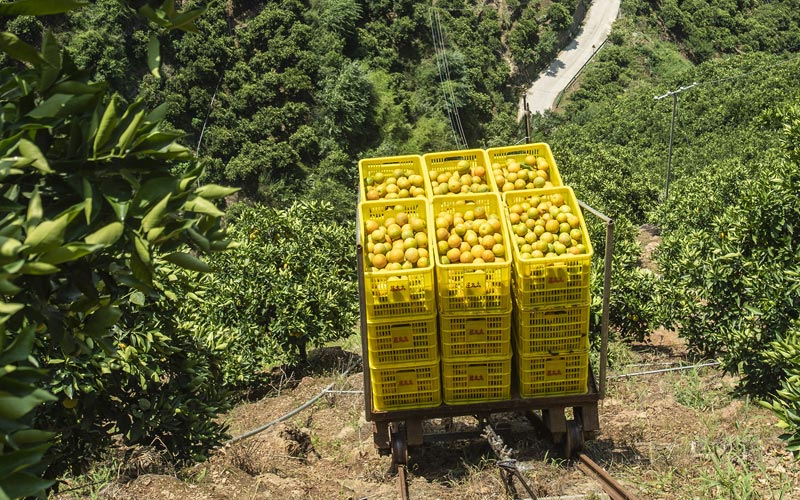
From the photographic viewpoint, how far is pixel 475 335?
5.99 metres

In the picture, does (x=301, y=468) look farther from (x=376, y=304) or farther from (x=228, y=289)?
(x=228, y=289)

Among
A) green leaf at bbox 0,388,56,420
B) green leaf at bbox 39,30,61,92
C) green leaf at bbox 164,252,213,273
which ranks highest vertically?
green leaf at bbox 39,30,61,92

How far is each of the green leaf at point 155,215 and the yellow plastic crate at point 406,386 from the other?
13.2 feet

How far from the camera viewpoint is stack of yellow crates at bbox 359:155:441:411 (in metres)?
5.77

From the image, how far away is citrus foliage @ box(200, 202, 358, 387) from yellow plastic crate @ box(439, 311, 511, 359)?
5.81 m

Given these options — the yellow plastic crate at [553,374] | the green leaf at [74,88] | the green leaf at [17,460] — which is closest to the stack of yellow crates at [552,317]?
the yellow plastic crate at [553,374]

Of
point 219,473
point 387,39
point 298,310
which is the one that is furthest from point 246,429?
point 387,39

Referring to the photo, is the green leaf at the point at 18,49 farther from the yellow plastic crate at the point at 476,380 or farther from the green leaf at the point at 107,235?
the yellow plastic crate at the point at 476,380

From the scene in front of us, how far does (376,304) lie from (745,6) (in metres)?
75.6

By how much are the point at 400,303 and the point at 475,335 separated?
2.28 feet

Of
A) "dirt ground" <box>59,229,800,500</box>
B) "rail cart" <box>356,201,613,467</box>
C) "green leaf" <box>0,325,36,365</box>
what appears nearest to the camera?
"green leaf" <box>0,325,36,365</box>

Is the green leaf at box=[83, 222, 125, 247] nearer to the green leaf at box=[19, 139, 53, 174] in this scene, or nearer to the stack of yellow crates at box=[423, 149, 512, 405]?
the green leaf at box=[19, 139, 53, 174]

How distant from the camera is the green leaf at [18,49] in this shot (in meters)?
2.20

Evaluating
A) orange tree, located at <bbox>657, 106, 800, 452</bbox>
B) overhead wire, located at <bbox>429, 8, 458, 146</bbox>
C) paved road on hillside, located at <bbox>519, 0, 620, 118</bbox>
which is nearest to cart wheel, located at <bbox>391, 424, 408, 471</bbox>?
orange tree, located at <bbox>657, 106, 800, 452</bbox>
